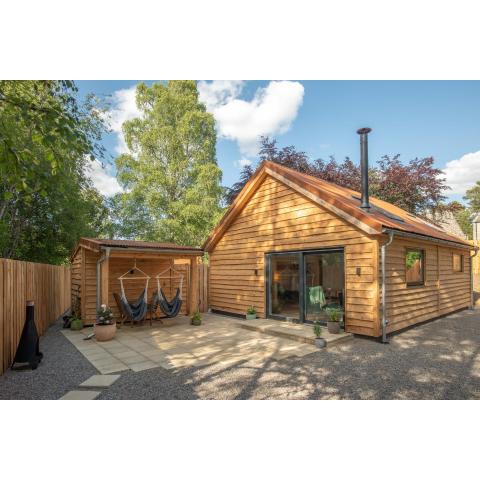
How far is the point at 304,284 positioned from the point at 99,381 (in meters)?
5.33

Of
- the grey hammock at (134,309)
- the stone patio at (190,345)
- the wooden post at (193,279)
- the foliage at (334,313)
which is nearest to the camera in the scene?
the stone patio at (190,345)

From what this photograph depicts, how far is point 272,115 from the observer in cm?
1260

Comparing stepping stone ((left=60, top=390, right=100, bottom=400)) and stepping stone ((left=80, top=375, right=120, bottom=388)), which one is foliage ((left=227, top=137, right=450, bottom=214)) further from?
stepping stone ((left=60, top=390, right=100, bottom=400))

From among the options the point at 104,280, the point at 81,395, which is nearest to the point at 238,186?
the point at 104,280

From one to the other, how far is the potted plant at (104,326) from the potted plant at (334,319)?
196 inches

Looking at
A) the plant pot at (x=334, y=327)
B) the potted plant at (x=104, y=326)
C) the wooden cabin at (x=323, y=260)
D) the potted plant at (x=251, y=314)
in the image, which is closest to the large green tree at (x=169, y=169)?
the wooden cabin at (x=323, y=260)

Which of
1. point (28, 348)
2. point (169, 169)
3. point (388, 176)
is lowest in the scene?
point (28, 348)

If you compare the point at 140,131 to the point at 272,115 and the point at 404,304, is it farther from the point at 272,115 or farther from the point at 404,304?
the point at 404,304

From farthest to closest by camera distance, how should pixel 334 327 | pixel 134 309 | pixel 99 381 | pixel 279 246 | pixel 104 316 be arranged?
pixel 279 246 → pixel 134 309 → pixel 104 316 → pixel 334 327 → pixel 99 381

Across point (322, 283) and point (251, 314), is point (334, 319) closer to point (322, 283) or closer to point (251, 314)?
point (322, 283)

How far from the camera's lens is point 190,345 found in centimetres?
644

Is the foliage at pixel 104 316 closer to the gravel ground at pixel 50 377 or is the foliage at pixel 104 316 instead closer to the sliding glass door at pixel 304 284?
the gravel ground at pixel 50 377

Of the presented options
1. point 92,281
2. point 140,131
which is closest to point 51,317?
point 92,281

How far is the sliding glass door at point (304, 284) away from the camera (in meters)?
7.49
